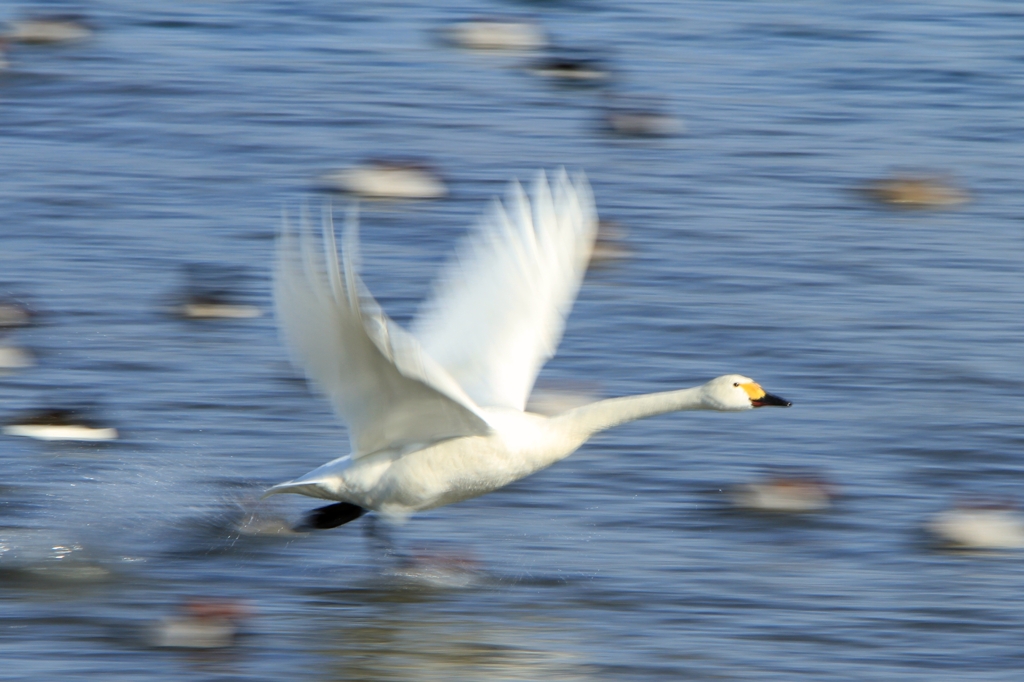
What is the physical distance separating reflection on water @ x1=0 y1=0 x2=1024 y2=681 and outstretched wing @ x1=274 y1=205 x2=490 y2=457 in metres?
0.61

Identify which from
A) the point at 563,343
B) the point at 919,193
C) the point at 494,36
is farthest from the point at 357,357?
the point at 494,36

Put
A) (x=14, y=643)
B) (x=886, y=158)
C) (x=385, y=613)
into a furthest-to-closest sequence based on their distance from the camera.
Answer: (x=886, y=158) → (x=385, y=613) → (x=14, y=643)

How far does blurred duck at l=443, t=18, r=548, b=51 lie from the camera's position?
12.4 m

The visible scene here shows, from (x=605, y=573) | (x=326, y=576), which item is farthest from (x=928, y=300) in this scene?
(x=326, y=576)

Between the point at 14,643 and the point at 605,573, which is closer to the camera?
the point at 14,643

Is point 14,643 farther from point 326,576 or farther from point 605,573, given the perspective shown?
point 605,573

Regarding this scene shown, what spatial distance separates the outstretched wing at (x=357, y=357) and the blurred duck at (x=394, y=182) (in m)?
3.76

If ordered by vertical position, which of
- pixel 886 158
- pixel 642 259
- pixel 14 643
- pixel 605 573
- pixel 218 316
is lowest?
pixel 14 643

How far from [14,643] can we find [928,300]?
15.6 ft

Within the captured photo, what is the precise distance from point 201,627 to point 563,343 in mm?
2907

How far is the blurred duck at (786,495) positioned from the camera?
621 cm

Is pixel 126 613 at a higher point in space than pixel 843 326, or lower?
lower

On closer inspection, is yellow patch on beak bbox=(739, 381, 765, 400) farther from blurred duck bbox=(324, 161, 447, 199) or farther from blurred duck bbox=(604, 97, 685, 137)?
blurred duck bbox=(604, 97, 685, 137)

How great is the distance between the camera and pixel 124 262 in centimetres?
843
